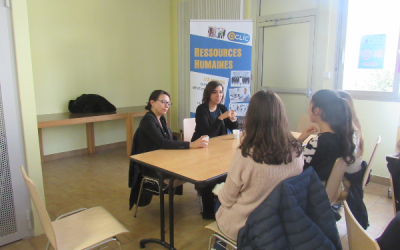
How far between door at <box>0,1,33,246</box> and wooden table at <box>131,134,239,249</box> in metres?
0.91

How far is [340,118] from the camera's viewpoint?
1834 millimetres

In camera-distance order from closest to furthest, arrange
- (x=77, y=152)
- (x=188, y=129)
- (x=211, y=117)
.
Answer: (x=211, y=117) < (x=188, y=129) < (x=77, y=152)

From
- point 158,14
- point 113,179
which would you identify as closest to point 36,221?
point 113,179

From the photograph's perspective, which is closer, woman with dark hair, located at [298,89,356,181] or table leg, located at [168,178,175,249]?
woman with dark hair, located at [298,89,356,181]

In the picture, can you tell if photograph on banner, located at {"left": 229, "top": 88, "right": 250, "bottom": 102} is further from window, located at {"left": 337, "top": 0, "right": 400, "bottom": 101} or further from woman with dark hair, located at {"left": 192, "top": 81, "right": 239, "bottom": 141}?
window, located at {"left": 337, "top": 0, "right": 400, "bottom": 101}

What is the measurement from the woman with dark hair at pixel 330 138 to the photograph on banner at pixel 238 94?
90.8 inches

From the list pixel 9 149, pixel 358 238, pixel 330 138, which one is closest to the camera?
pixel 358 238

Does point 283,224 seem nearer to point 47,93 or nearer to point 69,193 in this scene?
point 69,193

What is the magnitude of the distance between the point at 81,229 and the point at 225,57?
305 centimetres

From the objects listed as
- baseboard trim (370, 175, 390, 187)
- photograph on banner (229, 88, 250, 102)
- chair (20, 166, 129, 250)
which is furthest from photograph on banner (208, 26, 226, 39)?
chair (20, 166, 129, 250)

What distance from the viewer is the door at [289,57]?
4.20 m

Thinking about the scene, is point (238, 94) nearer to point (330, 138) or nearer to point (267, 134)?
point (330, 138)

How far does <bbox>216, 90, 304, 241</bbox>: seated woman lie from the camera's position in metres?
1.36

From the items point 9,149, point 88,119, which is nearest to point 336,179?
point 9,149
